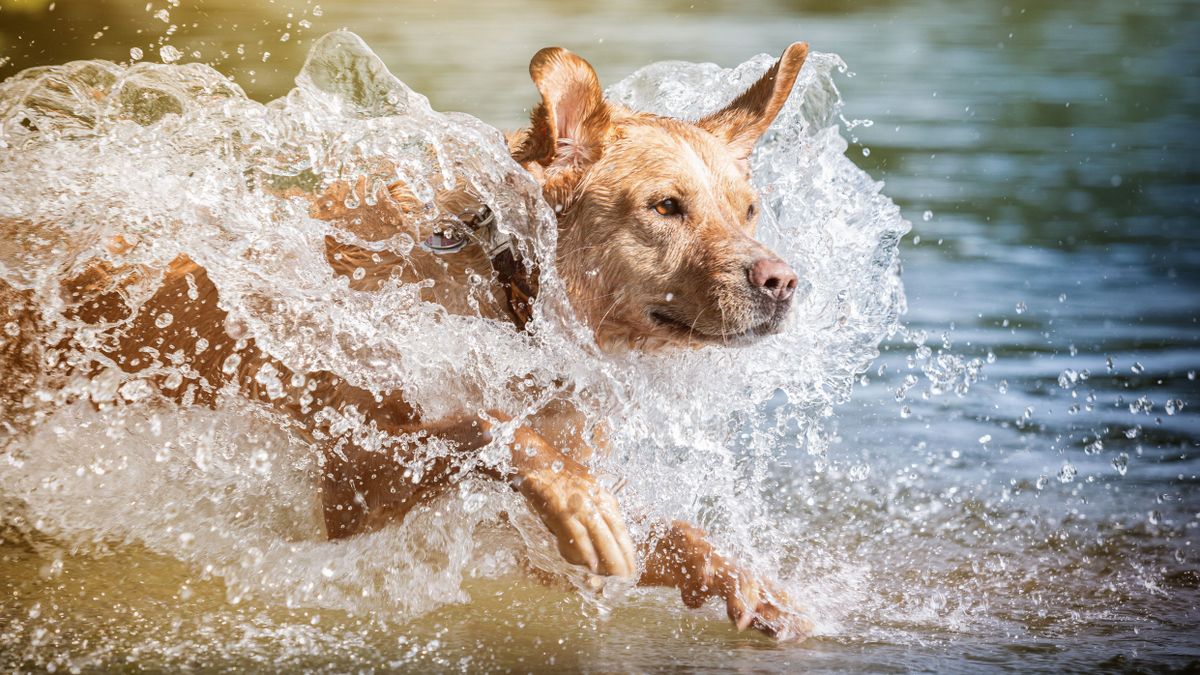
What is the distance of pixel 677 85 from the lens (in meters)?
4.48

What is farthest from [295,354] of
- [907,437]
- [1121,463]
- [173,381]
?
[1121,463]

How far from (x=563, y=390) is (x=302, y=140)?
46.6 inches

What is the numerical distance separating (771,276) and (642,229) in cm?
40

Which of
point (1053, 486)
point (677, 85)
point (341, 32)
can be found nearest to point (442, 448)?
point (341, 32)

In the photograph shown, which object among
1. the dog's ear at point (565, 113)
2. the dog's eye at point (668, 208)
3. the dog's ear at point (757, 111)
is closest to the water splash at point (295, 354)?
the dog's ear at point (565, 113)

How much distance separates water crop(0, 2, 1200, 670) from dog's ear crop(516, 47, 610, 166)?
533 millimetres

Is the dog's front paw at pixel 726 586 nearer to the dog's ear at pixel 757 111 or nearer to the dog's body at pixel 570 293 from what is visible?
the dog's body at pixel 570 293

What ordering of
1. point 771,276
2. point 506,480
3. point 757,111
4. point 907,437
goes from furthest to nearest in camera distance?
point 907,437 < point 757,111 < point 771,276 < point 506,480

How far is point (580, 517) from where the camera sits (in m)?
2.72

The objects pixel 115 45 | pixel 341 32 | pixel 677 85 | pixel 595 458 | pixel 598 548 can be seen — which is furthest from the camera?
pixel 115 45

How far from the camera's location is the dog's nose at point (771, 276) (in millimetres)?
2998

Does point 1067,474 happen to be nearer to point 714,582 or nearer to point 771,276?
point 714,582

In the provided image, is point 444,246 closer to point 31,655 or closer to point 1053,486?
point 31,655

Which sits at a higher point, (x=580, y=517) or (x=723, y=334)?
(x=723, y=334)
